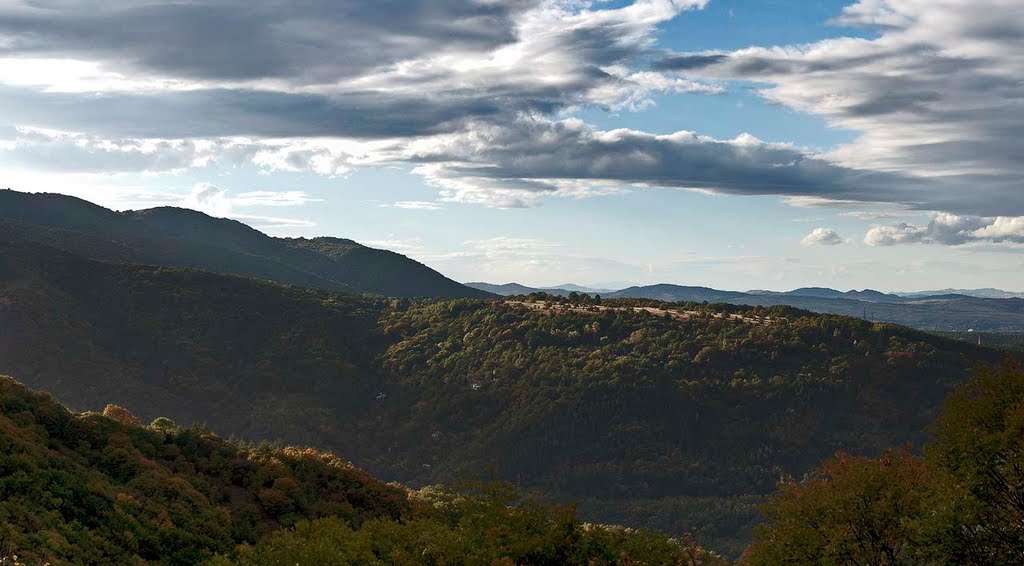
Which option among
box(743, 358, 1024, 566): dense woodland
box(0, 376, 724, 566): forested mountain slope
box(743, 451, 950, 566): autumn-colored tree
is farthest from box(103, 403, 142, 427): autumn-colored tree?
box(743, 451, 950, 566): autumn-colored tree

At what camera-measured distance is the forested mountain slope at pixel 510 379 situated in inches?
5369

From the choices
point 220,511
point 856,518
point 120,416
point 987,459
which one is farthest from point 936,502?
point 120,416

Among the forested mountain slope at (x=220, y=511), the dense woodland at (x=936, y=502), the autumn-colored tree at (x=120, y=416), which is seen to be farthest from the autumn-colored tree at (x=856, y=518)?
the autumn-colored tree at (x=120, y=416)

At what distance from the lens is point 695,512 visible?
12162 centimetres

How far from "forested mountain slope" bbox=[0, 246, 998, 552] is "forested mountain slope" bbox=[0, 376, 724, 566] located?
7934 centimetres

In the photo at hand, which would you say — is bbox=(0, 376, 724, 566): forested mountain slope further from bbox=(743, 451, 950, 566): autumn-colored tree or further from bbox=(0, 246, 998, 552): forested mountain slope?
bbox=(0, 246, 998, 552): forested mountain slope

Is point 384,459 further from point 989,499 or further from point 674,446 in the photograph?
point 989,499

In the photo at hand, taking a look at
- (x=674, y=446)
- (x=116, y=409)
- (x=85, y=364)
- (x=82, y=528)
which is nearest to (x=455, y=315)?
(x=674, y=446)

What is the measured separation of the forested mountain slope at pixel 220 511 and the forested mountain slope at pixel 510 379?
260 feet

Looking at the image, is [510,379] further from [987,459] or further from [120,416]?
[987,459]

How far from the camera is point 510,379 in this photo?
517 ft

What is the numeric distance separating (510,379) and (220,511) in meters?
115

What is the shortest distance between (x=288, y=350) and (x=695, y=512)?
81.4 metres

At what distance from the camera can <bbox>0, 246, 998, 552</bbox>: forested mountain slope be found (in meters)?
136
